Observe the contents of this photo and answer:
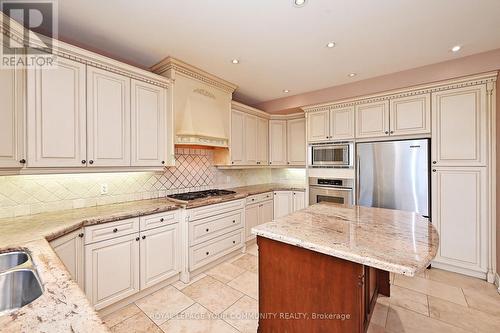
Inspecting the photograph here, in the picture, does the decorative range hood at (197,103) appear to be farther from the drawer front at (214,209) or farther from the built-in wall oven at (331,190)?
the built-in wall oven at (331,190)

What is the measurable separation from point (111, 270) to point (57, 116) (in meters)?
1.40

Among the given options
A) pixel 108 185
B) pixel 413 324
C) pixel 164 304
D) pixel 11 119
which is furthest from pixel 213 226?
pixel 413 324

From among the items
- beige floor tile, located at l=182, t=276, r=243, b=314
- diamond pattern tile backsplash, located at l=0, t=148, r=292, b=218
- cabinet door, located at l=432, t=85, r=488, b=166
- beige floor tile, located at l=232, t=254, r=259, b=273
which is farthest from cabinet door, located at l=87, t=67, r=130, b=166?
cabinet door, located at l=432, t=85, r=488, b=166

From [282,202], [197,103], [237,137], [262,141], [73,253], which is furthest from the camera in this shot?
[262,141]

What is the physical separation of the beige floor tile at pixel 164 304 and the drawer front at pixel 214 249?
1.10ft

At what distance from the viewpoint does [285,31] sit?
6.59 feet

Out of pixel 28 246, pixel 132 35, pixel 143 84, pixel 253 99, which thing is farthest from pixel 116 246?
pixel 253 99

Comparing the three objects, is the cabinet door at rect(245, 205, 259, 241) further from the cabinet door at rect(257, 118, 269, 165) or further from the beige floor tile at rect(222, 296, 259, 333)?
the beige floor tile at rect(222, 296, 259, 333)

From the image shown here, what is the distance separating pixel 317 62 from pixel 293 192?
7.19 feet

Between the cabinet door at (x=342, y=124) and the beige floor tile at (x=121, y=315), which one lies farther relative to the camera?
the cabinet door at (x=342, y=124)

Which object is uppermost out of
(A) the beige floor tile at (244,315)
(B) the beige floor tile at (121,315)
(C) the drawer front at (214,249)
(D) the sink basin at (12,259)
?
(D) the sink basin at (12,259)

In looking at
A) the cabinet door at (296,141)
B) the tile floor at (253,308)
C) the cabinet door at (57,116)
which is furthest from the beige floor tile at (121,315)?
the cabinet door at (296,141)

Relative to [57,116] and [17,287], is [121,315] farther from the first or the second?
[57,116]

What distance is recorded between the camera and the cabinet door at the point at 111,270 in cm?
178
